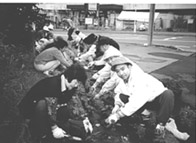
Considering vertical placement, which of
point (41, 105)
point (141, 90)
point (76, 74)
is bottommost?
point (41, 105)

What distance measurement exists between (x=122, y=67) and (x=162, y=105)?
0.41 meters

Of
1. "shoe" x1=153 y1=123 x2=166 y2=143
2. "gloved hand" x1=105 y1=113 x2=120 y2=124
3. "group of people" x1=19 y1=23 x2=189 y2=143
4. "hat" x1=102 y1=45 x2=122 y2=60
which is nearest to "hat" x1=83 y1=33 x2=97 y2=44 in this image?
"group of people" x1=19 y1=23 x2=189 y2=143

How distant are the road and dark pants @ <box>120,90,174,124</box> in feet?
1.18

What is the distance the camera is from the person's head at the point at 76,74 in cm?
173

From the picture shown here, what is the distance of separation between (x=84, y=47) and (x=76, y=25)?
0.59 feet

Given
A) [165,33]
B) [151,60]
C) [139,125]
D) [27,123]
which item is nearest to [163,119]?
[139,125]

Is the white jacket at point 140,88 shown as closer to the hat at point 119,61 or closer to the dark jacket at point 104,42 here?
the hat at point 119,61

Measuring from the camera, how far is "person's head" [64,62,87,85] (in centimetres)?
173

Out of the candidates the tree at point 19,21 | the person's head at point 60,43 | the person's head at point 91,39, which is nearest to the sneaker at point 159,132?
the person's head at point 91,39

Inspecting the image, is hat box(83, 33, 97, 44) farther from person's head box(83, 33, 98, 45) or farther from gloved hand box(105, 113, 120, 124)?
gloved hand box(105, 113, 120, 124)

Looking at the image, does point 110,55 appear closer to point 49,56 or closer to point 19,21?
point 49,56

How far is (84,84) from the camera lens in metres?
1.77

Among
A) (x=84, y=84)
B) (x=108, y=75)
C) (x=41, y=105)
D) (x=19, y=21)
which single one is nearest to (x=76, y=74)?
(x=84, y=84)

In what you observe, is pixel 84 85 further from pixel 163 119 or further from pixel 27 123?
pixel 163 119
